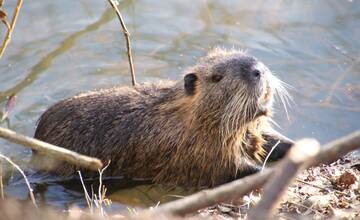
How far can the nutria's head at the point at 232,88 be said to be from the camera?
14.0ft

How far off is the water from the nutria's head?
1048mm

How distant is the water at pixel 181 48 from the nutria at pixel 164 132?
693 mm

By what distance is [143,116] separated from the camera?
473 cm

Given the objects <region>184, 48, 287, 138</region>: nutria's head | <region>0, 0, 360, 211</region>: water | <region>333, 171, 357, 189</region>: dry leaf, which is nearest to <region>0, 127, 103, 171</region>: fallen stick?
<region>184, 48, 287, 138</region>: nutria's head

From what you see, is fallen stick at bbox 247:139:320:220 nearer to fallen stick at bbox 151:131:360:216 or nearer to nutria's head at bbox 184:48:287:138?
fallen stick at bbox 151:131:360:216

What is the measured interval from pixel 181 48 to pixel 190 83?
6.00ft

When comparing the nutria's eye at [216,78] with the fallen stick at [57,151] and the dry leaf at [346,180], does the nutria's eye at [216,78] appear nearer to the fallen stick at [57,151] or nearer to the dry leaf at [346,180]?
the dry leaf at [346,180]

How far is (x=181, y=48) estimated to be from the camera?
632 centimetres

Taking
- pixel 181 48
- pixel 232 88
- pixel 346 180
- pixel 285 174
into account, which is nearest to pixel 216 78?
pixel 232 88

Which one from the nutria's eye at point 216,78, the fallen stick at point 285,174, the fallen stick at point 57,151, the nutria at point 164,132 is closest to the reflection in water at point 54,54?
the nutria at point 164,132

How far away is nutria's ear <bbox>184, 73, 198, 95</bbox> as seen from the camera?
4.50 m

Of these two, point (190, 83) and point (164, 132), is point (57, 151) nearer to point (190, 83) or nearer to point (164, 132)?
point (190, 83)

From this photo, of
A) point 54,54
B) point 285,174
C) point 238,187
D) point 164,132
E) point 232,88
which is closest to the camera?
point 285,174

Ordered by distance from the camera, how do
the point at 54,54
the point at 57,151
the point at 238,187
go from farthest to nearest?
the point at 54,54 < the point at 57,151 < the point at 238,187
